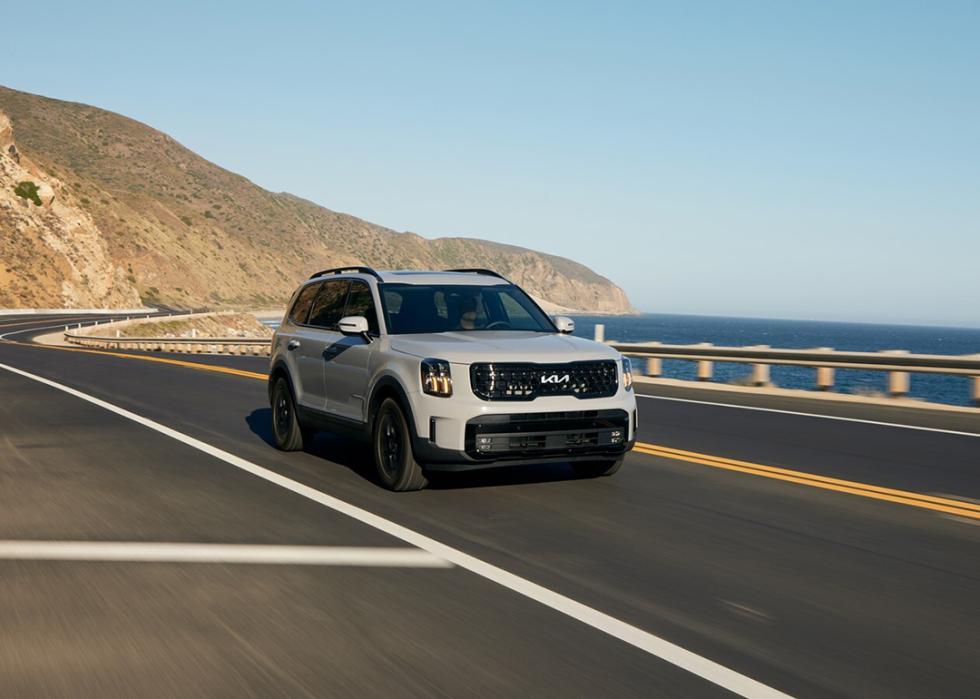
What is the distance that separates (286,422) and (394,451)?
8.71 ft

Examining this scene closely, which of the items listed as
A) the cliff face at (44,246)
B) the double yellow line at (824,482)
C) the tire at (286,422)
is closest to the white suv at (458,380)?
the tire at (286,422)

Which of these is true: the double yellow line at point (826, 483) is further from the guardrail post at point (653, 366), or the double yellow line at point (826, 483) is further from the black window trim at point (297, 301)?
the guardrail post at point (653, 366)

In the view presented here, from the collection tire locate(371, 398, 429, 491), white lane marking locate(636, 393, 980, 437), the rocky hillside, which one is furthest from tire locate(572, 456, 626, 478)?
the rocky hillside

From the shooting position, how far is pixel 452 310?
998 cm

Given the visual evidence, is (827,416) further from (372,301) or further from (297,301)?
(372,301)

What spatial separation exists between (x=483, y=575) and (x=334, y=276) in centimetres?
553

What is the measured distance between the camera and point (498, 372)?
852 centimetres

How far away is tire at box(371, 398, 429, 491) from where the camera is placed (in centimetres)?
874

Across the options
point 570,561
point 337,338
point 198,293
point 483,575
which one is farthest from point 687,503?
point 198,293

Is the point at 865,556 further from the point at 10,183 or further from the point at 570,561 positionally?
the point at 10,183

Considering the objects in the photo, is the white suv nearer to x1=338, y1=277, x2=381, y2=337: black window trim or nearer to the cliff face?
x1=338, y1=277, x2=381, y2=337: black window trim

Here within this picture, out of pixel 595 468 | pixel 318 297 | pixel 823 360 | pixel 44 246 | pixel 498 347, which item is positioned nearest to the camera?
pixel 498 347

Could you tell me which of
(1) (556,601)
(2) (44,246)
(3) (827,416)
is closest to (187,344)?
(3) (827,416)

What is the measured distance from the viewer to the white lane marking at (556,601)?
176 inches
